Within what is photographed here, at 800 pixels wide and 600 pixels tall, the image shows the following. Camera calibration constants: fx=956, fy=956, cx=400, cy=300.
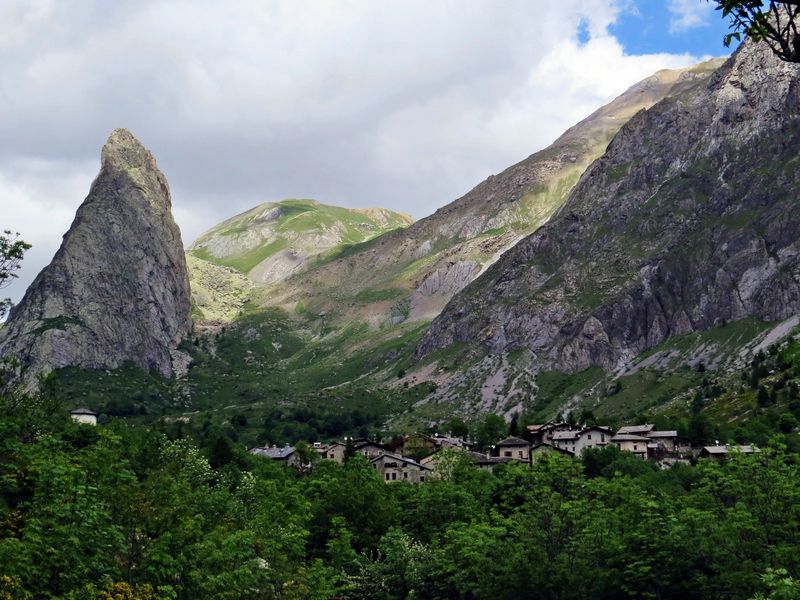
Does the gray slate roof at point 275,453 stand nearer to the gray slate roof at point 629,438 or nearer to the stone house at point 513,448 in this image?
the stone house at point 513,448

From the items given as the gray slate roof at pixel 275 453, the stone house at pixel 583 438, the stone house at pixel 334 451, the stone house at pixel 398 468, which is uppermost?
the gray slate roof at pixel 275 453

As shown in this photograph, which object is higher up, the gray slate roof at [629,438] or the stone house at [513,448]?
the stone house at [513,448]

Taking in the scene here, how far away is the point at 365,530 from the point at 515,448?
7606 centimetres

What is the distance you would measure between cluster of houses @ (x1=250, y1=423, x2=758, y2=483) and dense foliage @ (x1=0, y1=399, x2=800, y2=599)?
3647 cm

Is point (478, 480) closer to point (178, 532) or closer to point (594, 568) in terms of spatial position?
point (594, 568)

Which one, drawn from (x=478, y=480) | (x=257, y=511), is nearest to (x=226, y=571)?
(x=257, y=511)

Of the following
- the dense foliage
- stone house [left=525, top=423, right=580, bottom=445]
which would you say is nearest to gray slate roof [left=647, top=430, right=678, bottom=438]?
stone house [left=525, top=423, right=580, bottom=445]

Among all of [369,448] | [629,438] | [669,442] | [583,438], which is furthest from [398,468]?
[669,442]

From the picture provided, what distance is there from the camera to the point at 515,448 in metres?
169

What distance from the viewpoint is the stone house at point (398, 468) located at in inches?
6038

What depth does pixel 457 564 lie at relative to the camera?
81250mm

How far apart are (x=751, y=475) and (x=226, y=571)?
4228 cm

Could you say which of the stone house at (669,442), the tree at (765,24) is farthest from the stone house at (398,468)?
the tree at (765,24)

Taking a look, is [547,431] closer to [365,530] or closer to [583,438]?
[583,438]
